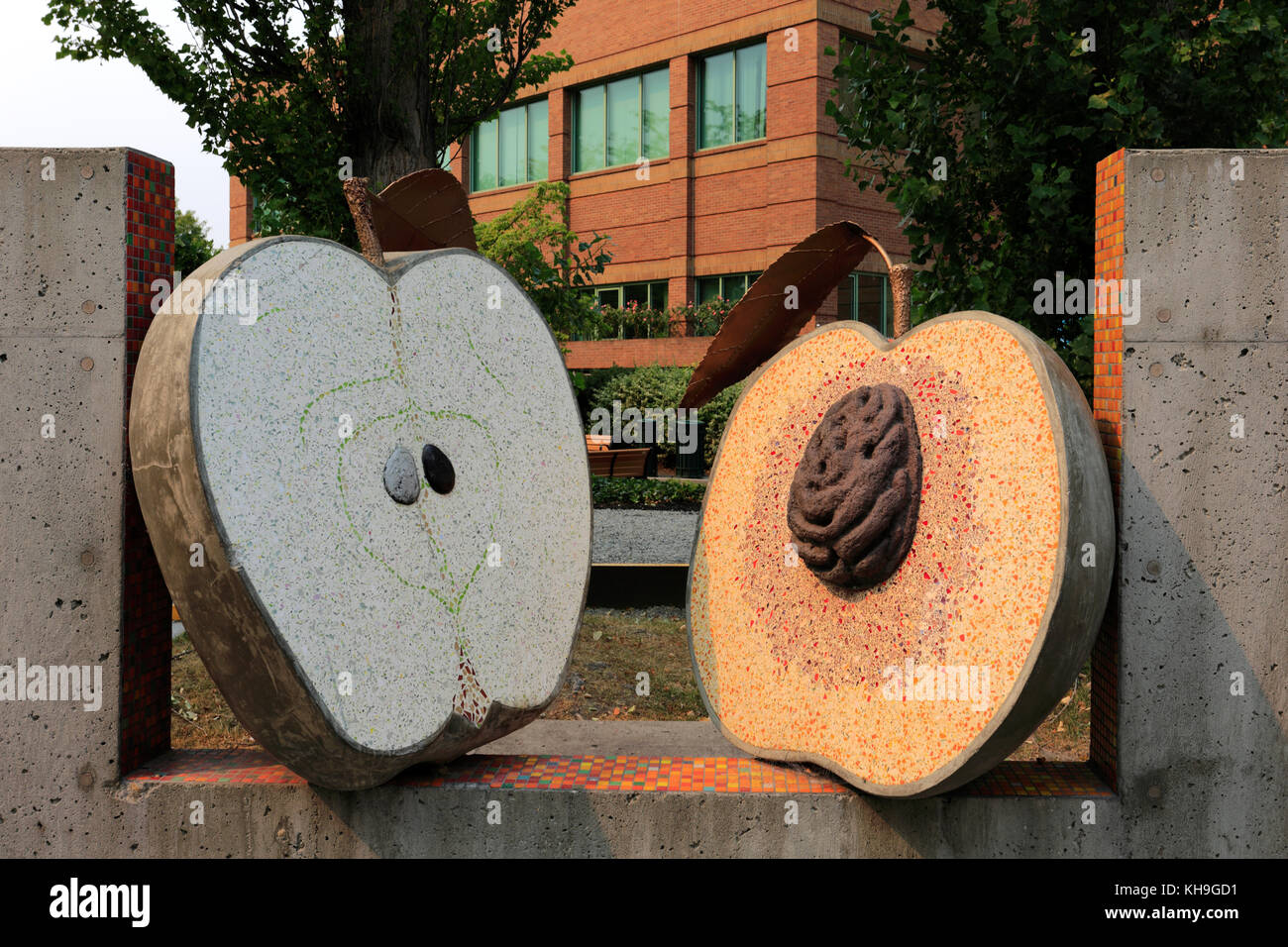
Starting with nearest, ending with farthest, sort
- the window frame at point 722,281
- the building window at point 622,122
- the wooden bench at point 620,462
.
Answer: the wooden bench at point 620,462 < the window frame at point 722,281 < the building window at point 622,122

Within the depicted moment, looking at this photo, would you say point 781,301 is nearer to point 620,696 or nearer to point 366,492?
point 366,492

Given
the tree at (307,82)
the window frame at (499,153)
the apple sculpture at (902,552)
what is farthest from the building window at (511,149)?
the apple sculpture at (902,552)

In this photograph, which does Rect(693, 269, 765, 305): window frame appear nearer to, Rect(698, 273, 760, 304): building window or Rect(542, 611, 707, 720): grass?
Rect(698, 273, 760, 304): building window

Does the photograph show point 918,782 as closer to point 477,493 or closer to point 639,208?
point 477,493

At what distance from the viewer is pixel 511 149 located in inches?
832

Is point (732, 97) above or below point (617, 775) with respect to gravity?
above

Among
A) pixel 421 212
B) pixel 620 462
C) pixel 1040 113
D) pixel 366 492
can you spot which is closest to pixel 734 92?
pixel 620 462

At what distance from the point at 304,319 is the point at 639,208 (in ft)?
54.6

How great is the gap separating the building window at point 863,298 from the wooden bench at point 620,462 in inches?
175

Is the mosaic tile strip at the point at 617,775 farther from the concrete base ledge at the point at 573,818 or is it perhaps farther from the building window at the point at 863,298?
the building window at the point at 863,298

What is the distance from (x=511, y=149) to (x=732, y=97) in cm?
568

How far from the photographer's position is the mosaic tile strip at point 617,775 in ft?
10.3

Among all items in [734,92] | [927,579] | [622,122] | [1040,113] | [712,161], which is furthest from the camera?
[622,122]

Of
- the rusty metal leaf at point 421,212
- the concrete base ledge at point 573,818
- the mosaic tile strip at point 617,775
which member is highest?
the rusty metal leaf at point 421,212
